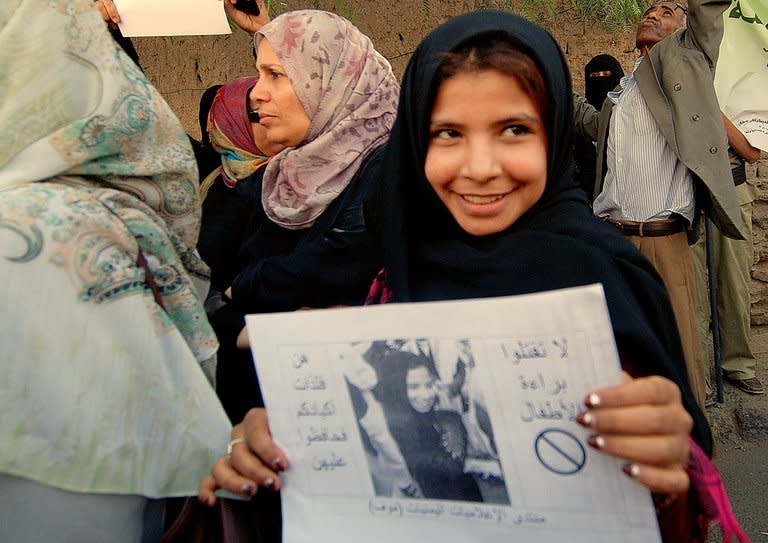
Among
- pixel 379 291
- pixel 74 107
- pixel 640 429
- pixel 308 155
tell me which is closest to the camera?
pixel 640 429

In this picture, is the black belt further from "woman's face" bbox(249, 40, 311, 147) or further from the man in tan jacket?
"woman's face" bbox(249, 40, 311, 147)

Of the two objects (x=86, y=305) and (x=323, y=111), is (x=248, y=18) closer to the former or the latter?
(x=323, y=111)

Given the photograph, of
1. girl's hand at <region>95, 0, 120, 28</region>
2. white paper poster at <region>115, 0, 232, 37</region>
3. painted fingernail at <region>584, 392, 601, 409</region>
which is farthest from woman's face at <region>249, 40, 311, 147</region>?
painted fingernail at <region>584, 392, 601, 409</region>

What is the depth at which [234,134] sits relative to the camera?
2662 millimetres

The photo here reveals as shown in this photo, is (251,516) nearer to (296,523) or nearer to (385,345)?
(296,523)

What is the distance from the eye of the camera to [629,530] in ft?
2.98

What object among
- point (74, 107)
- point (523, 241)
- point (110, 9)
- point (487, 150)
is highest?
point (110, 9)

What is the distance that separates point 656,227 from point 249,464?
2700mm

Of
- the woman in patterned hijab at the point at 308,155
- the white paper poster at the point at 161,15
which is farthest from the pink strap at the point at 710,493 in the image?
the white paper poster at the point at 161,15

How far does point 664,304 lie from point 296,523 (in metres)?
0.61

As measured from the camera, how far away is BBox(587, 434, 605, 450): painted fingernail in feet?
2.90

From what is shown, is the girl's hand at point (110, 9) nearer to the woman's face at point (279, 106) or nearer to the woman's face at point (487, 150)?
the woman's face at point (279, 106)

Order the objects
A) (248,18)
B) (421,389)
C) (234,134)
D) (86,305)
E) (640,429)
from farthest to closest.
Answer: (248,18) < (234,134) < (86,305) < (421,389) < (640,429)

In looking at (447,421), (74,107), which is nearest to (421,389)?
(447,421)
